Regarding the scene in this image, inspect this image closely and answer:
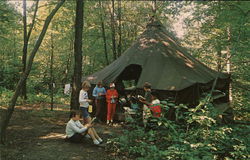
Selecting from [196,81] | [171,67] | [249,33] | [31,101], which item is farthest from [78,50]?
[31,101]

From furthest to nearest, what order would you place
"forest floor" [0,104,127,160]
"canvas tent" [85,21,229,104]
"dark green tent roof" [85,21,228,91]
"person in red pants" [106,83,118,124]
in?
"person in red pants" [106,83,118,124], "dark green tent roof" [85,21,228,91], "canvas tent" [85,21,229,104], "forest floor" [0,104,127,160]

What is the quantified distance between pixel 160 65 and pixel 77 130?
446 centimetres

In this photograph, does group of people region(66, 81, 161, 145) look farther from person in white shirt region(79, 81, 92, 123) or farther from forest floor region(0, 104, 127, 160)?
forest floor region(0, 104, 127, 160)

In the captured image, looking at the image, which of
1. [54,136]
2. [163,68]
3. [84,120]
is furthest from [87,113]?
[163,68]

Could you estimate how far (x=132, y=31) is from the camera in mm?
21016

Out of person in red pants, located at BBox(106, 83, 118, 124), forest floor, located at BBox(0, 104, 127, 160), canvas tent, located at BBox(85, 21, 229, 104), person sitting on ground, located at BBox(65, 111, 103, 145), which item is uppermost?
canvas tent, located at BBox(85, 21, 229, 104)

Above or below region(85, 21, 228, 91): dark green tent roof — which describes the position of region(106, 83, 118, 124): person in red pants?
below

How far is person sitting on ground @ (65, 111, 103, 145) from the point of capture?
18.1ft

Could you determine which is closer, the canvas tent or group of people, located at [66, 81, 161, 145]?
group of people, located at [66, 81, 161, 145]

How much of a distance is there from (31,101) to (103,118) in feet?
24.0

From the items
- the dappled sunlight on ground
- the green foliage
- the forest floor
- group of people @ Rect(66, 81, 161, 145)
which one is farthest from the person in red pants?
the green foliage

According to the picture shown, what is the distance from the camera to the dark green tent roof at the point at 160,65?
7879mm

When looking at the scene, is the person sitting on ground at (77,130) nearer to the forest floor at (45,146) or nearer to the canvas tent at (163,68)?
the forest floor at (45,146)

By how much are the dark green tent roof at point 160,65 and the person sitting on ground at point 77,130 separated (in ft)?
9.87
